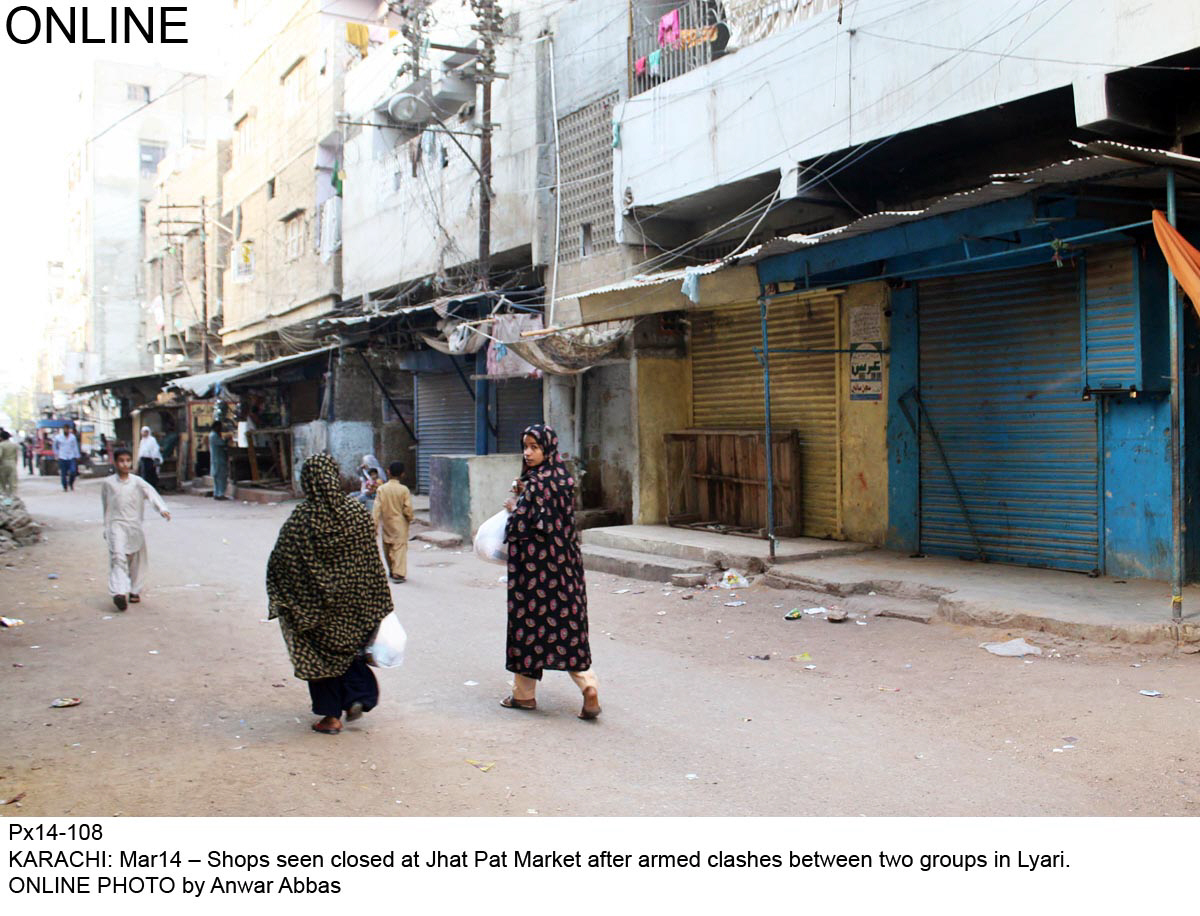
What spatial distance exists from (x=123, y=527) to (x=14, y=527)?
6.50 metres

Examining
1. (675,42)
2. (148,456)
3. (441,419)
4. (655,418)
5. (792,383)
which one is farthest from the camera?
(148,456)

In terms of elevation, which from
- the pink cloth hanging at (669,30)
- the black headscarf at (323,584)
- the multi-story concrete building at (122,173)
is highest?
the multi-story concrete building at (122,173)

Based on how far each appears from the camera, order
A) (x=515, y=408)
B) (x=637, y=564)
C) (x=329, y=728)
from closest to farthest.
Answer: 1. (x=329, y=728)
2. (x=637, y=564)
3. (x=515, y=408)

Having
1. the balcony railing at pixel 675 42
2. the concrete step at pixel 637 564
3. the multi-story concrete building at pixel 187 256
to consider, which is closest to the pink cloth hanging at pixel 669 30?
the balcony railing at pixel 675 42

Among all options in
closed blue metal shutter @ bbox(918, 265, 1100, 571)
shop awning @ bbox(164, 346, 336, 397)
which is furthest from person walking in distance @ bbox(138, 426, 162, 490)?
closed blue metal shutter @ bbox(918, 265, 1100, 571)

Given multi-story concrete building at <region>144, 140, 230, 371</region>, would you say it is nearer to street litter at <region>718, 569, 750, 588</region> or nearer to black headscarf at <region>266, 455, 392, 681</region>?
street litter at <region>718, 569, 750, 588</region>

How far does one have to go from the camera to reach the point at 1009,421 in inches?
367

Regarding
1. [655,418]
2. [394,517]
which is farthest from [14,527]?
[655,418]

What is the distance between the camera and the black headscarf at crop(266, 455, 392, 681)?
5090mm

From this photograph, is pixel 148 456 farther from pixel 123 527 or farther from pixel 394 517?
pixel 123 527

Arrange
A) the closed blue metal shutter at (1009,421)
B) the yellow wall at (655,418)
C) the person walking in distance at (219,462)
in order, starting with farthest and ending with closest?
the person walking in distance at (219,462), the yellow wall at (655,418), the closed blue metal shutter at (1009,421)

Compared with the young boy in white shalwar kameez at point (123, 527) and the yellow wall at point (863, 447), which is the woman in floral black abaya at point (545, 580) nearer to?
the young boy in white shalwar kameez at point (123, 527)

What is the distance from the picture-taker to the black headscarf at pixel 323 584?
200 inches

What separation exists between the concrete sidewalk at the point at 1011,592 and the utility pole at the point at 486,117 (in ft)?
26.5
